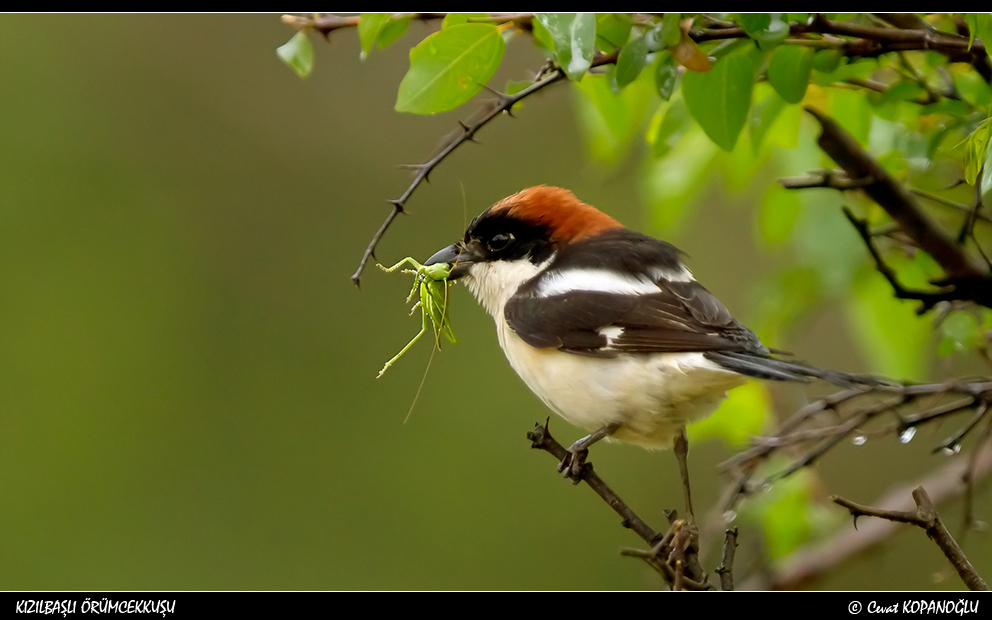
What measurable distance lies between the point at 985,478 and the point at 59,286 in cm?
679

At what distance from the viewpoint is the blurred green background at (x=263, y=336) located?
7.20 metres

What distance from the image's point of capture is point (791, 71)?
221 centimetres

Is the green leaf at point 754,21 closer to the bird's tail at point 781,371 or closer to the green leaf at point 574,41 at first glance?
the green leaf at point 574,41

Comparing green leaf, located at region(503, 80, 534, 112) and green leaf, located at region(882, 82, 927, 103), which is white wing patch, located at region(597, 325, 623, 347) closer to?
green leaf, located at region(503, 80, 534, 112)

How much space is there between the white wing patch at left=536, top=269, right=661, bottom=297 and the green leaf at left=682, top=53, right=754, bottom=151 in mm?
1003

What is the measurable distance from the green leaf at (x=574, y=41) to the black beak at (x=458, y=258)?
1.61 m

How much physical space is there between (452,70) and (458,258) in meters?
1.40

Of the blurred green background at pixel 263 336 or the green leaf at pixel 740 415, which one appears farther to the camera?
the blurred green background at pixel 263 336

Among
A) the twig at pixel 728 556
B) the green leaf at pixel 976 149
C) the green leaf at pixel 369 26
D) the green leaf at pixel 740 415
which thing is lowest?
the twig at pixel 728 556

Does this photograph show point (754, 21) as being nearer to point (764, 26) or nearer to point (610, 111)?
point (764, 26)

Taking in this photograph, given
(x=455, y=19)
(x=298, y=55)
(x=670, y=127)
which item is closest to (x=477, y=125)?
(x=455, y=19)

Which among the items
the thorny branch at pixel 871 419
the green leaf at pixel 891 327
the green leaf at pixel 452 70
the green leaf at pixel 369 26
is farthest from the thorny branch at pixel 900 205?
the green leaf at pixel 369 26

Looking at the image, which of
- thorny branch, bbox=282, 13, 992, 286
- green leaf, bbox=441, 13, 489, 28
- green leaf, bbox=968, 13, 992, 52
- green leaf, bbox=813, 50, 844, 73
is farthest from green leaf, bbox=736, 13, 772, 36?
green leaf, bbox=441, 13, 489, 28
